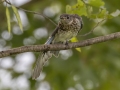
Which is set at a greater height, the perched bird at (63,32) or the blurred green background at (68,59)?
the perched bird at (63,32)

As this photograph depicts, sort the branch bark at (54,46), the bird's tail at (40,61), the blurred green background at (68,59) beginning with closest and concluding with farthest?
the branch bark at (54,46), the bird's tail at (40,61), the blurred green background at (68,59)

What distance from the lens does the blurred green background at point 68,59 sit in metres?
6.36

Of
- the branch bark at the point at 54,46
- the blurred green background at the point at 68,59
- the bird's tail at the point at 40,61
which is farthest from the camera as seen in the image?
the blurred green background at the point at 68,59

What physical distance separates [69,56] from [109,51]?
53cm

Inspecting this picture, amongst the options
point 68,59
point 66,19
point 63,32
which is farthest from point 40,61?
point 68,59

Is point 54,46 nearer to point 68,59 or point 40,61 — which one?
point 40,61

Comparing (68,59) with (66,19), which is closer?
(66,19)

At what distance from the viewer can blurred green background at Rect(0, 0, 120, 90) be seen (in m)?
6.36

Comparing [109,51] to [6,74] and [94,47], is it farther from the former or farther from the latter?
[6,74]

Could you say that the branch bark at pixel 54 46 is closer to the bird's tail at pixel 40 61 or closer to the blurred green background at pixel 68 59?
the bird's tail at pixel 40 61

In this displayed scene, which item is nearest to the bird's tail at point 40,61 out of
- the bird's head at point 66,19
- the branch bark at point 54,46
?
the bird's head at point 66,19

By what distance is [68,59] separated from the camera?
21.3ft

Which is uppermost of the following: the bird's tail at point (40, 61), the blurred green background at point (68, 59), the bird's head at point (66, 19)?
the bird's head at point (66, 19)

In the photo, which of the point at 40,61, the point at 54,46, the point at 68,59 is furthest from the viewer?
the point at 68,59
